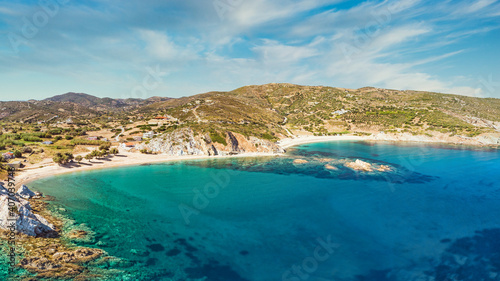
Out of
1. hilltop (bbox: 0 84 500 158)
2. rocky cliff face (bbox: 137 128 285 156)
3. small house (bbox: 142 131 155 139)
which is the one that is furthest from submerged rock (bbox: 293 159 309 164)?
small house (bbox: 142 131 155 139)

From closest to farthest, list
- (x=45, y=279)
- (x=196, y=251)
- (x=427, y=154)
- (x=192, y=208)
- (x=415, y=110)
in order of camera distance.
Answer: (x=45, y=279) → (x=196, y=251) → (x=192, y=208) → (x=427, y=154) → (x=415, y=110)

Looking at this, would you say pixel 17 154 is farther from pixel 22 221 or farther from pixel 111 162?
pixel 22 221

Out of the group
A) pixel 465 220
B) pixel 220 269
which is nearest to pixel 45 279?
pixel 220 269

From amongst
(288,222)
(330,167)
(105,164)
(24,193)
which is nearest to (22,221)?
(24,193)

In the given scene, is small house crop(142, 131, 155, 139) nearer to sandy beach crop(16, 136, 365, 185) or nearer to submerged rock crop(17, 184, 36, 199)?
sandy beach crop(16, 136, 365, 185)

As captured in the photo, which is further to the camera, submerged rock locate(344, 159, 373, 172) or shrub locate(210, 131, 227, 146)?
shrub locate(210, 131, 227, 146)

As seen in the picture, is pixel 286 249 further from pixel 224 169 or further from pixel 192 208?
pixel 224 169
